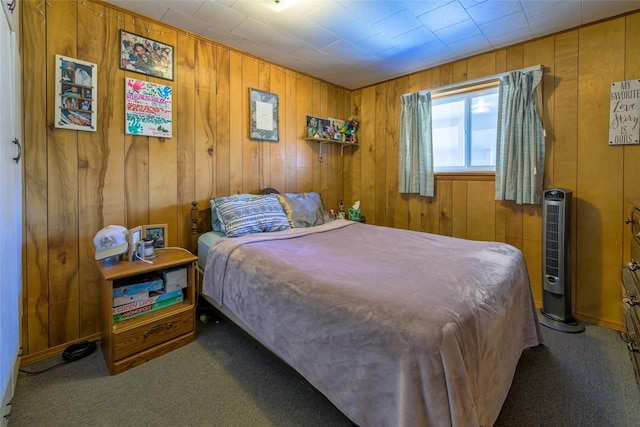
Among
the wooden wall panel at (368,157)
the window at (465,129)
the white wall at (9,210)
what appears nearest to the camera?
the white wall at (9,210)

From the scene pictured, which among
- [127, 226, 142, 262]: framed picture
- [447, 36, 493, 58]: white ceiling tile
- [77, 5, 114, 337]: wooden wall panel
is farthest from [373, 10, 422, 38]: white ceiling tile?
[127, 226, 142, 262]: framed picture

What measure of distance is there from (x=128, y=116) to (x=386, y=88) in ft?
9.04

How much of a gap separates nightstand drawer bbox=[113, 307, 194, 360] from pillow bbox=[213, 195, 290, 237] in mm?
667

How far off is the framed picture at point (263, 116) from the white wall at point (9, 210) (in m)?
1.60

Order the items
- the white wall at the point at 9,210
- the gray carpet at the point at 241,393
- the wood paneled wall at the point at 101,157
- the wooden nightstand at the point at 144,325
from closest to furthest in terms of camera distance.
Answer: the white wall at the point at 9,210
the gray carpet at the point at 241,393
the wooden nightstand at the point at 144,325
the wood paneled wall at the point at 101,157

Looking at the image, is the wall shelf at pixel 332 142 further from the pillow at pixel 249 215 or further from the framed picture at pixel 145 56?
the framed picture at pixel 145 56

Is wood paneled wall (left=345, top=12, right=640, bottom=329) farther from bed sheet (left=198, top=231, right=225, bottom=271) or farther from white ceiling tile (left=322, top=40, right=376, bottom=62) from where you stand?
bed sheet (left=198, top=231, right=225, bottom=271)

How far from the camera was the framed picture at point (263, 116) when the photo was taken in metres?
2.84

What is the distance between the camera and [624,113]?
213 centimetres

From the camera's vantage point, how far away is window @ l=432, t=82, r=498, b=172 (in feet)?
9.25

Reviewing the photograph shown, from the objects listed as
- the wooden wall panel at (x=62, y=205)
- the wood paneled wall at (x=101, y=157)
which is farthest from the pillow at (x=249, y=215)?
the wooden wall panel at (x=62, y=205)

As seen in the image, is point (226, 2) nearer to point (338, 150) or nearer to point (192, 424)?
point (338, 150)

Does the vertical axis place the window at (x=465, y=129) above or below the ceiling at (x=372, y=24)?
below

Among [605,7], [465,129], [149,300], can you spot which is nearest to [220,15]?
[149,300]
